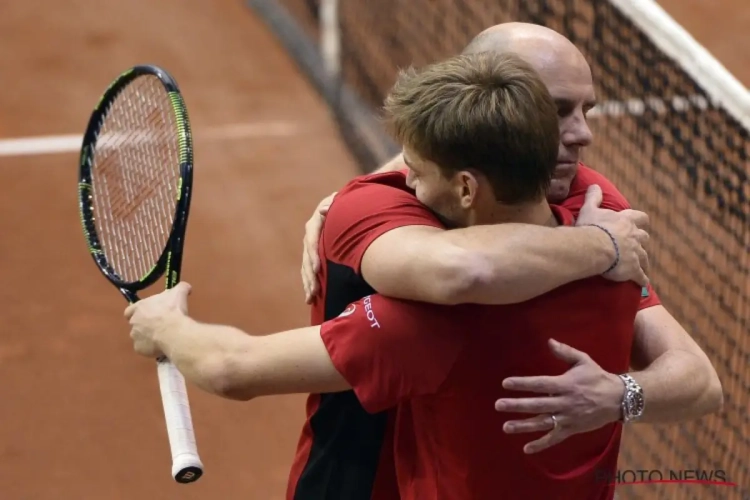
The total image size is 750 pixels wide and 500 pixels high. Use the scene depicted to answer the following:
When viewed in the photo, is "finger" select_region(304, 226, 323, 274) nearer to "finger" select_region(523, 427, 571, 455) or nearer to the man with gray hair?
the man with gray hair

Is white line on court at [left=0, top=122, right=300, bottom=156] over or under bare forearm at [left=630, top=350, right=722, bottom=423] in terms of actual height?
over

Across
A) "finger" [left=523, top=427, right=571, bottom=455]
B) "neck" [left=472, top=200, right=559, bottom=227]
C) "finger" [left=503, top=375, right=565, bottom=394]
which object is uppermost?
"neck" [left=472, top=200, right=559, bottom=227]

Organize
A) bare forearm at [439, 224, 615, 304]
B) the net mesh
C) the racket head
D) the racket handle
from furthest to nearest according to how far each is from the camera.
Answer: the net mesh < the racket head < the racket handle < bare forearm at [439, 224, 615, 304]

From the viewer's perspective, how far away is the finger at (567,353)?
5.40ft

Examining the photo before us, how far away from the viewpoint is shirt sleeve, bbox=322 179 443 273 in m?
1.69

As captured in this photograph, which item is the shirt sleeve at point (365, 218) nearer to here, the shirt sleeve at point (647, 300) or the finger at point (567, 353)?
the finger at point (567, 353)

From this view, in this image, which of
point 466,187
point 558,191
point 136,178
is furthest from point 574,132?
point 136,178

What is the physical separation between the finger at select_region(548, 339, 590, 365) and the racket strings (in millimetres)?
1183

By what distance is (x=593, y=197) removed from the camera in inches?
74.0

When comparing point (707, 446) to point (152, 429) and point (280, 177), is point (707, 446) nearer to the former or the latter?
point (152, 429)

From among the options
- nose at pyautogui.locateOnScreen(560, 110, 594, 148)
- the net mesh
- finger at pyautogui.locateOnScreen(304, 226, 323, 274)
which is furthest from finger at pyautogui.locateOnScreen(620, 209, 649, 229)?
the net mesh

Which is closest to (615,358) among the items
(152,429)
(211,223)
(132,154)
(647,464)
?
(132,154)

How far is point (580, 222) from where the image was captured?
1.81 meters

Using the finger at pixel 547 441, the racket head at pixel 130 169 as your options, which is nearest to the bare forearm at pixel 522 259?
the finger at pixel 547 441
